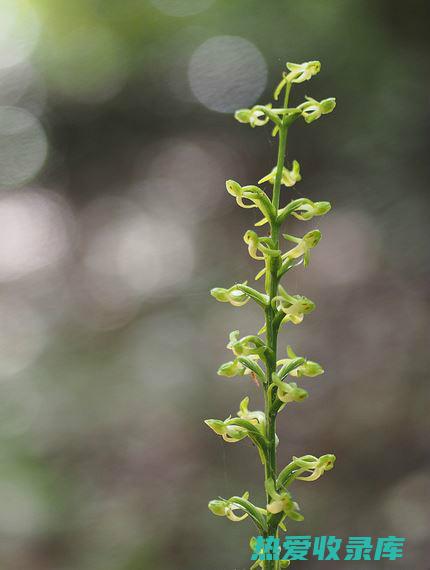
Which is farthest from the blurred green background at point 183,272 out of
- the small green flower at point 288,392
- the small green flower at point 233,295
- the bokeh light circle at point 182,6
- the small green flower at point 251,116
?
the small green flower at point 288,392

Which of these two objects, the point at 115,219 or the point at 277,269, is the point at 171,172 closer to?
the point at 115,219

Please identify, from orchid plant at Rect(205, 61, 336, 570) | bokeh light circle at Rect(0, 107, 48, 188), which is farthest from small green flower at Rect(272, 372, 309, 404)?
bokeh light circle at Rect(0, 107, 48, 188)

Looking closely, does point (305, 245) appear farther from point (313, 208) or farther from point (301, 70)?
point (301, 70)

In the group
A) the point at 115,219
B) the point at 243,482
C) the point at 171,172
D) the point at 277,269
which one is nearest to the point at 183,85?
the point at 171,172

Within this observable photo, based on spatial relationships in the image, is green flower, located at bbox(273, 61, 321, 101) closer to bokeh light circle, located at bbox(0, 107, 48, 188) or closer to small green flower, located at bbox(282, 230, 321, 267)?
small green flower, located at bbox(282, 230, 321, 267)

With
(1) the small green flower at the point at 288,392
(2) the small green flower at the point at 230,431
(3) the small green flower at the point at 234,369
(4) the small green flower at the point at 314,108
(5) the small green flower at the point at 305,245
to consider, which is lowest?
(2) the small green flower at the point at 230,431

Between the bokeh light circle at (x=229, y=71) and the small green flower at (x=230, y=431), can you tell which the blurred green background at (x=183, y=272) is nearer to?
the bokeh light circle at (x=229, y=71)

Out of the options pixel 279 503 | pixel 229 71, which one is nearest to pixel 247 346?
pixel 279 503
